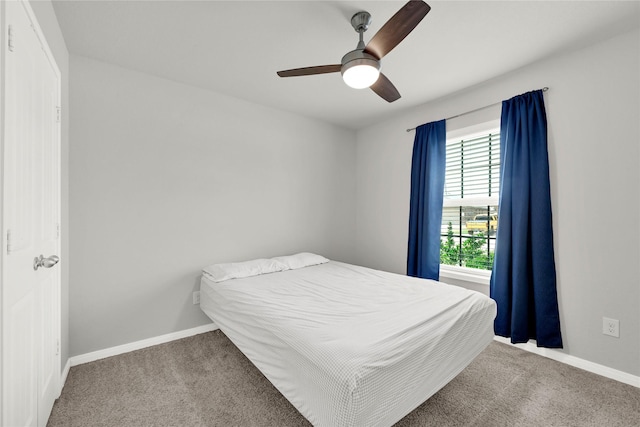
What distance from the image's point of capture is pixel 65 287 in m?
2.06

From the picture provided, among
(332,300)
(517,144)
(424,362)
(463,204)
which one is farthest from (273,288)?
(517,144)

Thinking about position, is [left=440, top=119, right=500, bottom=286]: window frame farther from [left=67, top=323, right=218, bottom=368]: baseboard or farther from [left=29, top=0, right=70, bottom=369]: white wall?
[left=29, top=0, right=70, bottom=369]: white wall

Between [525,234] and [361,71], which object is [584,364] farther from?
[361,71]

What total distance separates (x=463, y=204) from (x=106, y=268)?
3473 millimetres

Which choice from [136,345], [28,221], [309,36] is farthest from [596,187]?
[136,345]

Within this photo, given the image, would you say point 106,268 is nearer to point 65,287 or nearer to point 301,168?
point 65,287

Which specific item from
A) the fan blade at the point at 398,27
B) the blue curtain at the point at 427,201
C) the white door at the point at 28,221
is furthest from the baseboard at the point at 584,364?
the white door at the point at 28,221

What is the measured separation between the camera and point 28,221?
4.15 ft

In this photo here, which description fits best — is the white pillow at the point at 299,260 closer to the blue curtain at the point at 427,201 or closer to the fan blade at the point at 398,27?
the blue curtain at the point at 427,201

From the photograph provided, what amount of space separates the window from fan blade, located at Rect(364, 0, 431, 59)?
1728 millimetres

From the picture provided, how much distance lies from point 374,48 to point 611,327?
2598mm

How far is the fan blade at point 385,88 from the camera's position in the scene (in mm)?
1921

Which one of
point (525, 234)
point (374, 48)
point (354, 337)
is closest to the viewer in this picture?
point (354, 337)

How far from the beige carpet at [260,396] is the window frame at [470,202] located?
0.76 metres
